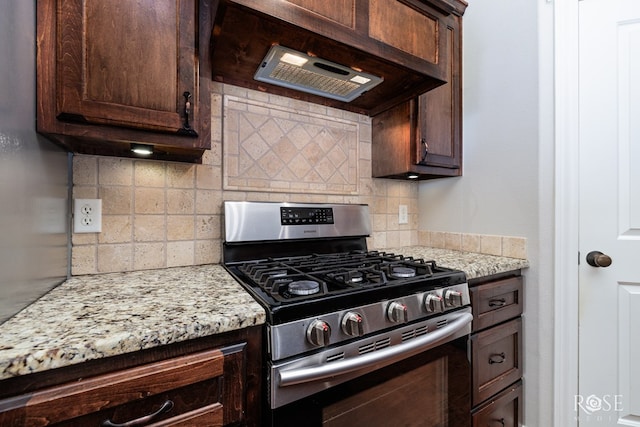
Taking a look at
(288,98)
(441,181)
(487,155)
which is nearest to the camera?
(288,98)

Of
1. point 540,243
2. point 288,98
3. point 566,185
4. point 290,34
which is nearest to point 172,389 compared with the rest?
point 290,34

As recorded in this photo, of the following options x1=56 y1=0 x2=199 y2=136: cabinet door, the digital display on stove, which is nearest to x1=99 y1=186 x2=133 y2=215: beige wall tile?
x1=56 y1=0 x2=199 y2=136: cabinet door

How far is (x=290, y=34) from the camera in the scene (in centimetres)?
99

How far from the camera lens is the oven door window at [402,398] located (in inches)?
30.0

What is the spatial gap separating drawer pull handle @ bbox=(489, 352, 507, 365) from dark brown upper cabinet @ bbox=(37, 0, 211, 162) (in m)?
1.47

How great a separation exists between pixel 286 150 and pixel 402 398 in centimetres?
116

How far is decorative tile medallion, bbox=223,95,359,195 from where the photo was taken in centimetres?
134

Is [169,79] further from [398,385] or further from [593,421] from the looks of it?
[593,421]

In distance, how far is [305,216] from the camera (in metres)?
1.45

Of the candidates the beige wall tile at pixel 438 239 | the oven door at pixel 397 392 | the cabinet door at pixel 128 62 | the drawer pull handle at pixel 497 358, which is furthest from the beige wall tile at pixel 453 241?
the cabinet door at pixel 128 62

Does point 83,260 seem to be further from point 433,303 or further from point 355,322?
point 433,303

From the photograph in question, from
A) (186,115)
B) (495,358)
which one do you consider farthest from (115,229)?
(495,358)

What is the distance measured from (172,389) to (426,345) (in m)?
0.75

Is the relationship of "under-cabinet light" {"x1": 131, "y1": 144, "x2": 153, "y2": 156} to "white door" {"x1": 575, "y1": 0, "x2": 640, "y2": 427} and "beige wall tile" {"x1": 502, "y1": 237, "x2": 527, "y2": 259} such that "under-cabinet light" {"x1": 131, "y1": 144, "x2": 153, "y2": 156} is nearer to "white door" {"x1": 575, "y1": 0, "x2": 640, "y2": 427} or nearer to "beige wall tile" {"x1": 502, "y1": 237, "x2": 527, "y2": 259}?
"beige wall tile" {"x1": 502, "y1": 237, "x2": 527, "y2": 259}
